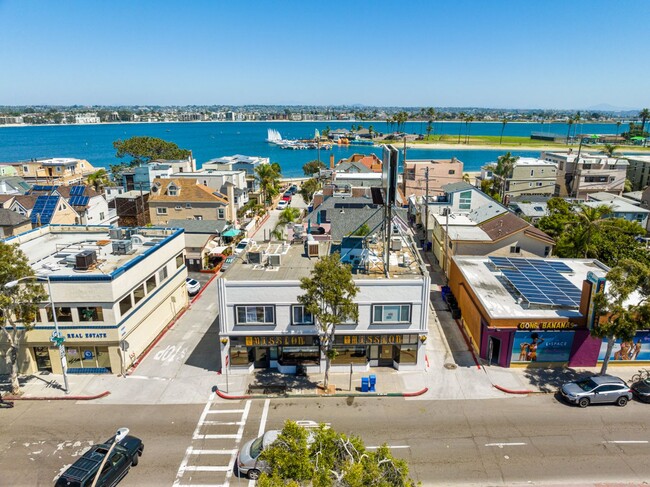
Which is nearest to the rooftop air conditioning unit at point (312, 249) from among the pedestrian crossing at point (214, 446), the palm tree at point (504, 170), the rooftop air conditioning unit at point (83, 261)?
the pedestrian crossing at point (214, 446)

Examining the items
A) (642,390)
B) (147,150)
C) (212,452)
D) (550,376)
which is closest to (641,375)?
(642,390)

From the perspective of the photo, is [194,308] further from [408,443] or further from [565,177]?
[565,177]

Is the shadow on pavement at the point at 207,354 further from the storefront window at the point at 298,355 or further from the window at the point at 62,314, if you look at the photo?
the window at the point at 62,314

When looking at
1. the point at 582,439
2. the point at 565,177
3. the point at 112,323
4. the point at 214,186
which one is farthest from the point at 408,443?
the point at 565,177

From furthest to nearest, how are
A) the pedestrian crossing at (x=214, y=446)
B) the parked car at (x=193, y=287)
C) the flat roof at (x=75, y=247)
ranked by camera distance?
the parked car at (x=193, y=287) < the flat roof at (x=75, y=247) < the pedestrian crossing at (x=214, y=446)

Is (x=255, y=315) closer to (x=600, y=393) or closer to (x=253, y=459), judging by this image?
(x=253, y=459)
